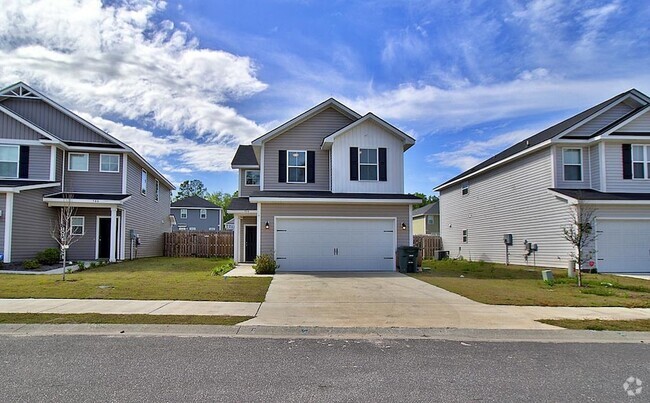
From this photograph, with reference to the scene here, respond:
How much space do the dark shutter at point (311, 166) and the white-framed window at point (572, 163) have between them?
11567mm

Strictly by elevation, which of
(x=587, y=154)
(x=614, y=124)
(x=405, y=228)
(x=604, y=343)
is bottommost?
(x=604, y=343)

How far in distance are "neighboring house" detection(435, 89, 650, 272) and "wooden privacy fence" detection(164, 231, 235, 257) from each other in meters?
17.9

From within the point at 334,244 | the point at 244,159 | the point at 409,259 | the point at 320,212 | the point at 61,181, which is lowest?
the point at 409,259

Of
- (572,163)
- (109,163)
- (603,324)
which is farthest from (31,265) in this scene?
(572,163)

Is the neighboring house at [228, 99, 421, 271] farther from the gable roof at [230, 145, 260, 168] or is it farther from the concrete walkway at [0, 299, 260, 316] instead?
the concrete walkway at [0, 299, 260, 316]

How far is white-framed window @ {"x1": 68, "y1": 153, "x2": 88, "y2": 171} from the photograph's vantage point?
2177cm

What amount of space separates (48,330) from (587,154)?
21691 millimetres

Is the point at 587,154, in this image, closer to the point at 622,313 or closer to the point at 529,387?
the point at 622,313

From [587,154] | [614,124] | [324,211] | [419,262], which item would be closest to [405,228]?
[419,262]

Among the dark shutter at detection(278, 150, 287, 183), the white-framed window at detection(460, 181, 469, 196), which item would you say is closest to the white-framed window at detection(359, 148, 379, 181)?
the dark shutter at detection(278, 150, 287, 183)

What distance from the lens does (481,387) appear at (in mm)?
4844

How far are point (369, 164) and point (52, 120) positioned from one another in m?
16.6

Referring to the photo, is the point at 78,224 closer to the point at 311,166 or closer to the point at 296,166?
the point at 296,166

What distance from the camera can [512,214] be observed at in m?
23.2
